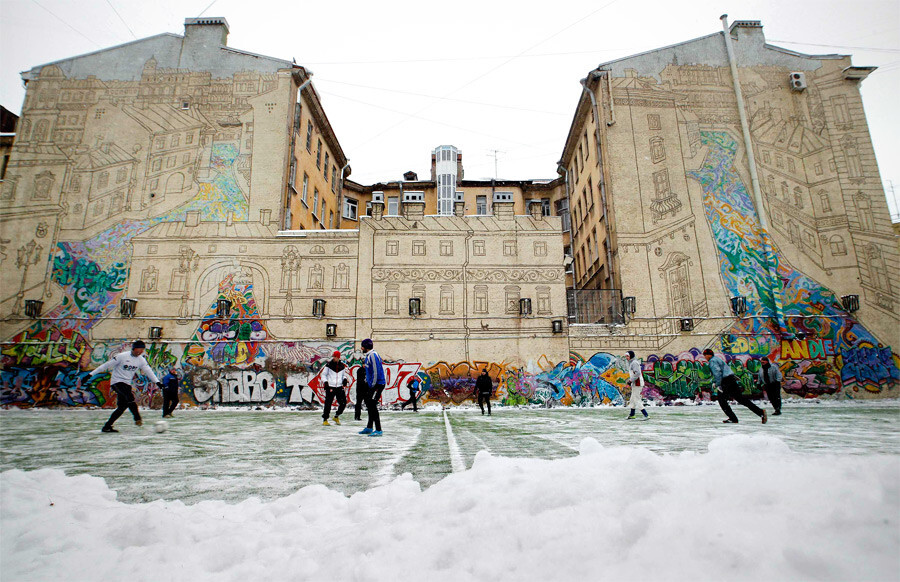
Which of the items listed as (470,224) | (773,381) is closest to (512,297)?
(470,224)

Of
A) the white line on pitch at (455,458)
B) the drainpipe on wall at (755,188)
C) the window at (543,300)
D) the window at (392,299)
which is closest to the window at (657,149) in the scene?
the drainpipe on wall at (755,188)

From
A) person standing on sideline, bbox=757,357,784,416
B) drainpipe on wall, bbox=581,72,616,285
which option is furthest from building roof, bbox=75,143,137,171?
person standing on sideline, bbox=757,357,784,416

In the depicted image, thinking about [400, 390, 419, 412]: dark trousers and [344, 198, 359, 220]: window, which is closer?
[400, 390, 419, 412]: dark trousers

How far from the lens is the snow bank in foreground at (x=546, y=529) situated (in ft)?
5.16

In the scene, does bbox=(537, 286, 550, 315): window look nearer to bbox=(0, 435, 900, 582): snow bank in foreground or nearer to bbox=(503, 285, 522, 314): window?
bbox=(503, 285, 522, 314): window

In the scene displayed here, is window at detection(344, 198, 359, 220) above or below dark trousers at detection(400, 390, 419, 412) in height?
above

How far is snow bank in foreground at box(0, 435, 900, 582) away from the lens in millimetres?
1574

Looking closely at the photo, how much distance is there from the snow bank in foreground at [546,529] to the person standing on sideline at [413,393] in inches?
698

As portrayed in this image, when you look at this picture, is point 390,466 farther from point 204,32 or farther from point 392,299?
point 204,32

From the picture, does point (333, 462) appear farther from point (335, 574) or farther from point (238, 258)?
point (238, 258)

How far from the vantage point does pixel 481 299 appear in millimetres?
23844

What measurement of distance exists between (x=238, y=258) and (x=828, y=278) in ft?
101

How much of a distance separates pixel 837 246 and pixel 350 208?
31.2 meters

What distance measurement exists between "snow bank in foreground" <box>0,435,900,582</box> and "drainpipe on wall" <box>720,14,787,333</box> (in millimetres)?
25177
